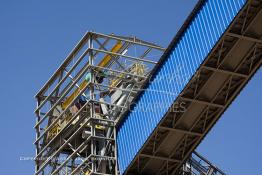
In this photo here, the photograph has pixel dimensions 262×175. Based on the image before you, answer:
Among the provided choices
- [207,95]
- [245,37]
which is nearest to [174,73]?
[207,95]

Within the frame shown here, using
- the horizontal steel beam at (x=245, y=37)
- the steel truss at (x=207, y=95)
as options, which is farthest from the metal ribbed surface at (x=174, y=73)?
the horizontal steel beam at (x=245, y=37)

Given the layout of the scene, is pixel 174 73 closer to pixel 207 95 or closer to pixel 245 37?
pixel 207 95

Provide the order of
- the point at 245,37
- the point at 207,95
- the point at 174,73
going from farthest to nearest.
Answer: the point at 207,95, the point at 174,73, the point at 245,37

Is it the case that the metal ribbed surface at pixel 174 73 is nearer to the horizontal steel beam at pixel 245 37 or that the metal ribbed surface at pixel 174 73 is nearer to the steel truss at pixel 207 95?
the steel truss at pixel 207 95

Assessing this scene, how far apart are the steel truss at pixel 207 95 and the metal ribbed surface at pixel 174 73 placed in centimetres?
38

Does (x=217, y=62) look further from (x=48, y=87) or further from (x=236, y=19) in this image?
(x=48, y=87)

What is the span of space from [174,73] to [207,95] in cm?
227

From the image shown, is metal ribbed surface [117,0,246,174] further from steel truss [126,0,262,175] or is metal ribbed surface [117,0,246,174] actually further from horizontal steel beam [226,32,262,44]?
Answer: horizontal steel beam [226,32,262,44]

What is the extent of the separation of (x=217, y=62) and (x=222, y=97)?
2.91m

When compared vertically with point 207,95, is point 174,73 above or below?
above

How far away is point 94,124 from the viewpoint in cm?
4338

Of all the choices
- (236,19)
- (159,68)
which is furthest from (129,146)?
(236,19)

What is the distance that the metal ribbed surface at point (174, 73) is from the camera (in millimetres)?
35719

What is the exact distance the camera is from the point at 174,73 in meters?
38.6
